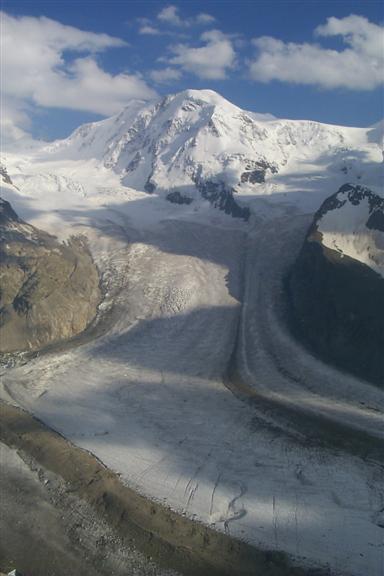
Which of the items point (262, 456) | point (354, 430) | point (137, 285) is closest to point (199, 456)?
point (262, 456)

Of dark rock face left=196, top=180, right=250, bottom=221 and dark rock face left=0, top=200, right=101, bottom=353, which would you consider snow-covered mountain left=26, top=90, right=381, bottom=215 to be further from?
dark rock face left=0, top=200, right=101, bottom=353

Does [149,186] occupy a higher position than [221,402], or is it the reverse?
[149,186]

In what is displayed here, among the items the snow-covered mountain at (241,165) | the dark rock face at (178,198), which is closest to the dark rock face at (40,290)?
the snow-covered mountain at (241,165)

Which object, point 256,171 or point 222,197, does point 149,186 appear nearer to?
point 256,171

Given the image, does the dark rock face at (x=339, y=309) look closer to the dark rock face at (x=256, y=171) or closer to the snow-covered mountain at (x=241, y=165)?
the snow-covered mountain at (x=241, y=165)

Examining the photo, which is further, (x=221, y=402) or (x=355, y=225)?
(x=355, y=225)

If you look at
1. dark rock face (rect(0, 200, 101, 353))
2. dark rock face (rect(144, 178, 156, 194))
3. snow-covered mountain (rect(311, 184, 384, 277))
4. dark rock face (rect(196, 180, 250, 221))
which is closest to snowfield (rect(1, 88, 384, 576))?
dark rock face (rect(0, 200, 101, 353))

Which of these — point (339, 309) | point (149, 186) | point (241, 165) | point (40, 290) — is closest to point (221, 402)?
point (339, 309)
